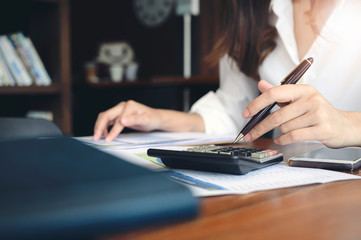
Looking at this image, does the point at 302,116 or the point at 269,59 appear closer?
the point at 302,116

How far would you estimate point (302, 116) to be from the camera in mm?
617

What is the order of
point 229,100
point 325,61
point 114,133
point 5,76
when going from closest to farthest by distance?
point 114,133 < point 325,61 < point 229,100 < point 5,76

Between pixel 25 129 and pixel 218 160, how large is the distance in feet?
1.21

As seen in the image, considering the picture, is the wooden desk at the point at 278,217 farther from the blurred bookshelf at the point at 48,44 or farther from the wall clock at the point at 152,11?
the wall clock at the point at 152,11

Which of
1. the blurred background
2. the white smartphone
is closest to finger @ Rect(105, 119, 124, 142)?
the white smartphone

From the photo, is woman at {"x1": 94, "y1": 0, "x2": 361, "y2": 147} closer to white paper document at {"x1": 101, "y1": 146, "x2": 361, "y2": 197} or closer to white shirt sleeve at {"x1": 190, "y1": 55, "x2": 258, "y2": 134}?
white shirt sleeve at {"x1": 190, "y1": 55, "x2": 258, "y2": 134}

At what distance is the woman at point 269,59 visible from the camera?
0.99 meters

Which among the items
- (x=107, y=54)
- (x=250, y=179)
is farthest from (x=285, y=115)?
(x=107, y=54)

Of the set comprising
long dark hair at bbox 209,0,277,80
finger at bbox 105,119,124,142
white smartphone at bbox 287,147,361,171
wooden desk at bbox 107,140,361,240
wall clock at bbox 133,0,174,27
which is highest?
wall clock at bbox 133,0,174,27

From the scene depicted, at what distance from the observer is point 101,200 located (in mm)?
206

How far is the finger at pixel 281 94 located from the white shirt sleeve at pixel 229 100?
22.5 inches

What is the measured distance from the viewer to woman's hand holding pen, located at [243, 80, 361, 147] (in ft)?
1.97

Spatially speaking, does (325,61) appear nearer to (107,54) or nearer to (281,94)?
(281,94)

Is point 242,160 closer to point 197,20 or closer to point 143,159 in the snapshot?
point 143,159
